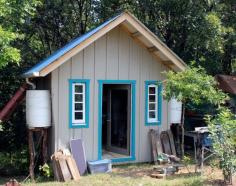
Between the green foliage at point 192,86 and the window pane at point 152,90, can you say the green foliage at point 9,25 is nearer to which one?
the green foliage at point 192,86

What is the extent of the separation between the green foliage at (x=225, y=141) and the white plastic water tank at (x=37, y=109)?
4.12 m

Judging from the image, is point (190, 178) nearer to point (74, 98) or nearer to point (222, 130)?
point (222, 130)

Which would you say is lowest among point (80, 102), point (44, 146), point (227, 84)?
point (44, 146)

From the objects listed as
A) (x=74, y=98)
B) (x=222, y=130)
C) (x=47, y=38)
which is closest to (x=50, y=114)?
(x=74, y=98)

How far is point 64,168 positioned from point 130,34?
14.4 ft

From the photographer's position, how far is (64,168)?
388 inches

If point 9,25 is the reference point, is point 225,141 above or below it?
below

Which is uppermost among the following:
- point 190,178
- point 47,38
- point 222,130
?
point 47,38

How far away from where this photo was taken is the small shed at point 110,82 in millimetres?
10656

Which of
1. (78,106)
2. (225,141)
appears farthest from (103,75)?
(225,141)

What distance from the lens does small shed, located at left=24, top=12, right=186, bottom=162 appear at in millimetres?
10656

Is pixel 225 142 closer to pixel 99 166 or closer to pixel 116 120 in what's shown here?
pixel 99 166

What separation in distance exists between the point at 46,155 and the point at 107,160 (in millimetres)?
1649

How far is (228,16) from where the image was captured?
16.1 meters
